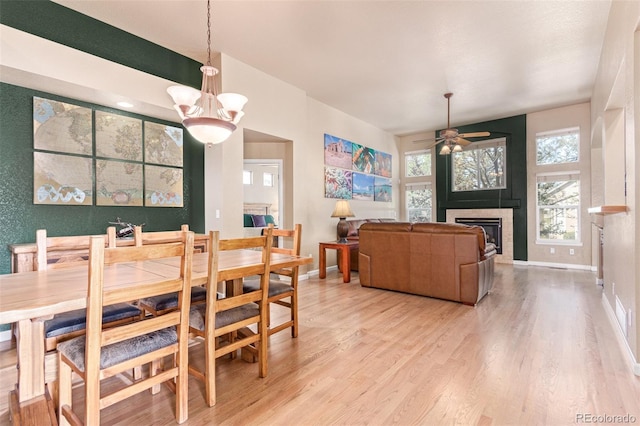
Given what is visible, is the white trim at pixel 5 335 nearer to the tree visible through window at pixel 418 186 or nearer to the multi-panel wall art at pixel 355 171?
the multi-panel wall art at pixel 355 171

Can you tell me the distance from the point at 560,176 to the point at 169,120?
23.9ft

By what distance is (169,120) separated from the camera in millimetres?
4141

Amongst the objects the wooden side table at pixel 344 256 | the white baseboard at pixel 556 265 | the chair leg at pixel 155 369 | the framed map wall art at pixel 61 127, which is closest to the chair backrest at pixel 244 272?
the chair leg at pixel 155 369

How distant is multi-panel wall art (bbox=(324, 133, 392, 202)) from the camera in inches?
246

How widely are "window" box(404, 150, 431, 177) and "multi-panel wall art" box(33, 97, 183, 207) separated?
6.17 m

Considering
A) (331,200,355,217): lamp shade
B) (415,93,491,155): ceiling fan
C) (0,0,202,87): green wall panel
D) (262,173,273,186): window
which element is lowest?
(331,200,355,217): lamp shade

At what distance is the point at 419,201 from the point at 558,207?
3.02 metres

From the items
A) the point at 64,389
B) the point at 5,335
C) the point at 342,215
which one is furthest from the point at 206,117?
the point at 342,215

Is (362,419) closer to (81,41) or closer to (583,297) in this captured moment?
(583,297)

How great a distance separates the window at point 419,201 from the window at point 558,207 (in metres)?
2.41

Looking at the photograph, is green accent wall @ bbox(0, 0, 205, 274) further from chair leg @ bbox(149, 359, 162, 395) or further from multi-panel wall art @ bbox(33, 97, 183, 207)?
chair leg @ bbox(149, 359, 162, 395)

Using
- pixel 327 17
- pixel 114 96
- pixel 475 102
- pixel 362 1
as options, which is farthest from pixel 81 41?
pixel 475 102

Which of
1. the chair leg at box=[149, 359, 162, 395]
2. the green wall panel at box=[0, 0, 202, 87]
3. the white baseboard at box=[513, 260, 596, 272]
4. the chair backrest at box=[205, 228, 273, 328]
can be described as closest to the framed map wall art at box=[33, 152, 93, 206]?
the green wall panel at box=[0, 0, 202, 87]

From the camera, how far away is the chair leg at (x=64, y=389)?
1523 millimetres
